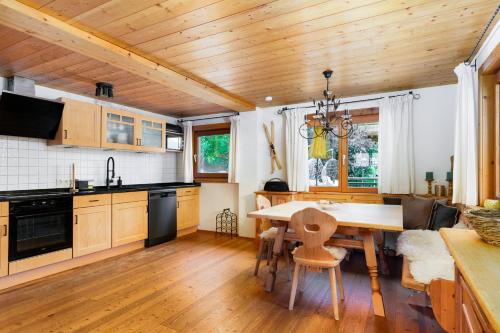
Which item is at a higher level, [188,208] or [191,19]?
[191,19]

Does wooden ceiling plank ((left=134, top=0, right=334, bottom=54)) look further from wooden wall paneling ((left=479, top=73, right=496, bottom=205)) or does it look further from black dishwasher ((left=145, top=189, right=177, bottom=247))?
black dishwasher ((left=145, top=189, right=177, bottom=247))

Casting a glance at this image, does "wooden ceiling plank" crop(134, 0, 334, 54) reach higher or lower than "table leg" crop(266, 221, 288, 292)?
higher

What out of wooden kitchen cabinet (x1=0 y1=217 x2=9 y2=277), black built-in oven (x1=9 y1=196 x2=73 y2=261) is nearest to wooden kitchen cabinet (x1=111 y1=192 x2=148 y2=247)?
black built-in oven (x1=9 y1=196 x2=73 y2=261)

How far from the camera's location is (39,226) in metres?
2.95

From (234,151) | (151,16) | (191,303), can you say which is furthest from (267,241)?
(151,16)

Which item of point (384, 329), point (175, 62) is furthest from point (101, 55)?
point (384, 329)

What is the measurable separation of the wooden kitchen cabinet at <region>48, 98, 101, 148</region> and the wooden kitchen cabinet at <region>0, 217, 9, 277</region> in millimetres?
1100

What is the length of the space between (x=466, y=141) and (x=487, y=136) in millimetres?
157

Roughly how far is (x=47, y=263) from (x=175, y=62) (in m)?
2.58

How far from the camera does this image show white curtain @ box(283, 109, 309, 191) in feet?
14.0

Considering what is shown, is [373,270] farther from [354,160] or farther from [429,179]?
[354,160]

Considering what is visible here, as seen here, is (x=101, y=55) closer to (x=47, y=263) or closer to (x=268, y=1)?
(x=268, y=1)

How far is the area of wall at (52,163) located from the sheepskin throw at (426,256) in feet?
13.4

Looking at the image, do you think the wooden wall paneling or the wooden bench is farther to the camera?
the wooden wall paneling
